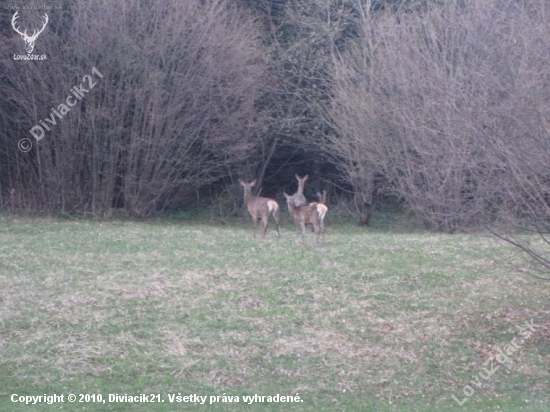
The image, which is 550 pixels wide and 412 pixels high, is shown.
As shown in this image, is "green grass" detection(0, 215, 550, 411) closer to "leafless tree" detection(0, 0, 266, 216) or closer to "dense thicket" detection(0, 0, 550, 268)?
"dense thicket" detection(0, 0, 550, 268)

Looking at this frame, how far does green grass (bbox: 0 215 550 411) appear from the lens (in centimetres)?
988

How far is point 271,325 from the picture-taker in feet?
38.1

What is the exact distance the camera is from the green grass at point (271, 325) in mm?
9875

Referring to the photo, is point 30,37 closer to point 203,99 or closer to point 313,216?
point 203,99

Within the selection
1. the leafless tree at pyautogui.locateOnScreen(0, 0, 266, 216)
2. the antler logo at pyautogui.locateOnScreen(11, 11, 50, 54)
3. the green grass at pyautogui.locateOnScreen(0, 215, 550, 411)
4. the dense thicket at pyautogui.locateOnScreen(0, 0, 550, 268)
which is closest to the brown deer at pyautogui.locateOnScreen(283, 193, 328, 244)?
the green grass at pyautogui.locateOnScreen(0, 215, 550, 411)

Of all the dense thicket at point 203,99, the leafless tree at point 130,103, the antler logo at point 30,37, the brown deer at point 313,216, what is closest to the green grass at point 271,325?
the brown deer at point 313,216

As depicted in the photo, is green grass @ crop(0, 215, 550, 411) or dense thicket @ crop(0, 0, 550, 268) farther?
dense thicket @ crop(0, 0, 550, 268)

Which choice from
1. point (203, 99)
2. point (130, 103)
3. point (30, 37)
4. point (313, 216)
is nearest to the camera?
point (313, 216)

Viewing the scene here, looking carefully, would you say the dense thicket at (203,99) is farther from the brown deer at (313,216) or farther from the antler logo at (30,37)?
the brown deer at (313,216)

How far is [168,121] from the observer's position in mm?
22375

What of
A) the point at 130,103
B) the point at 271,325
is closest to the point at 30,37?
the point at 130,103

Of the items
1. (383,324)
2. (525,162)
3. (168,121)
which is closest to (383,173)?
(168,121)

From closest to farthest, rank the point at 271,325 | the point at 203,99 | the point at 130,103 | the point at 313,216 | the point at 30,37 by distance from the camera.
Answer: the point at 271,325, the point at 313,216, the point at 30,37, the point at 130,103, the point at 203,99

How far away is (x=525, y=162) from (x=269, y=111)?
51.5 ft
